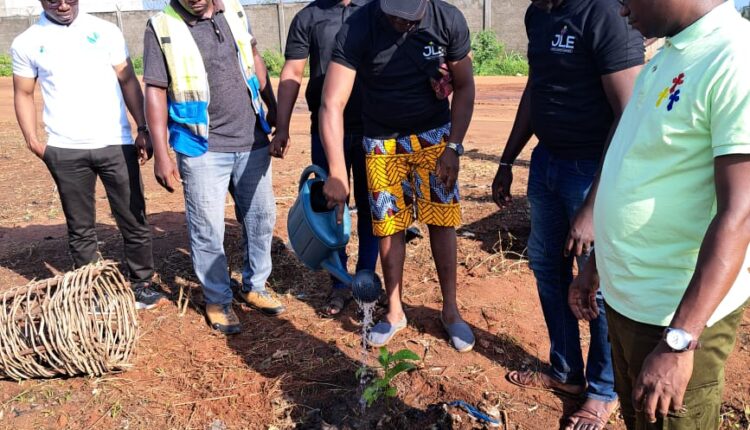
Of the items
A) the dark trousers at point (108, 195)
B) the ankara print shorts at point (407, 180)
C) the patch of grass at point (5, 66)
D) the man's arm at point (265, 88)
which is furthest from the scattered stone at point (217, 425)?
the patch of grass at point (5, 66)

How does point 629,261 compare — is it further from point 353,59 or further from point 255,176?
point 255,176

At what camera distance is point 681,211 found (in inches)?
67.3

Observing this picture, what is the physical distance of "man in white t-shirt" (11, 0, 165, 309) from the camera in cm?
411

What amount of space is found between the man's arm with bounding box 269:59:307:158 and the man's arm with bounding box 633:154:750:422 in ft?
9.65

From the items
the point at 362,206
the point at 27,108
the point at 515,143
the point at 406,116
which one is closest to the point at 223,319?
the point at 362,206

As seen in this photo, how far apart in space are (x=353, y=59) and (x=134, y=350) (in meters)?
2.06

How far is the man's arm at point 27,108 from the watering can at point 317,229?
177 centimetres

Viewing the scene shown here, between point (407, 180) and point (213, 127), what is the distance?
118cm

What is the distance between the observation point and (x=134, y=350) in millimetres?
3838

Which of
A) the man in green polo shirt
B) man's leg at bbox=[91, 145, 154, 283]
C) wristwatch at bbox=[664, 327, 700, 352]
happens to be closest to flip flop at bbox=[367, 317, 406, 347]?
man's leg at bbox=[91, 145, 154, 283]

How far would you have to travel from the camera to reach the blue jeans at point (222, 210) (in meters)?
3.90

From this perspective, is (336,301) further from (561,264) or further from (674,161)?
(674,161)

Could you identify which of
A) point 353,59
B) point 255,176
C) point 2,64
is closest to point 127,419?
point 255,176

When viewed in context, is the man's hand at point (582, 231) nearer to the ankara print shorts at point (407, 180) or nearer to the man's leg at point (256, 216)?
the ankara print shorts at point (407, 180)
